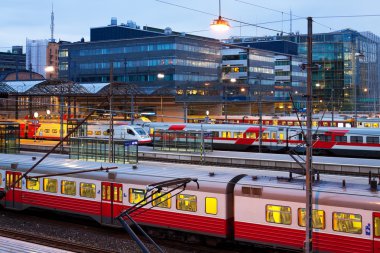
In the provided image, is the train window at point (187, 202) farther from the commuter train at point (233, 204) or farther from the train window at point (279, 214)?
the train window at point (279, 214)

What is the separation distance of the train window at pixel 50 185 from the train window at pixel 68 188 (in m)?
0.47

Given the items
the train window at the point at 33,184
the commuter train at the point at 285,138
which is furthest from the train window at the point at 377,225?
the commuter train at the point at 285,138

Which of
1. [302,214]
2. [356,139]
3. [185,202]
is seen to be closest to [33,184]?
[185,202]

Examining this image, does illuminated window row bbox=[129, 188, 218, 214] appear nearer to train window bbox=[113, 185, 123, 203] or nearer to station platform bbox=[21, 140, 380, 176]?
train window bbox=[113, 185, 123, 203]

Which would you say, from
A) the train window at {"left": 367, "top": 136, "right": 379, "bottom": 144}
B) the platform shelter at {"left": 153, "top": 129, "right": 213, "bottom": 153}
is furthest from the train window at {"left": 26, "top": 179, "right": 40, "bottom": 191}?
the train window at {"left": 367, "top": 136, "right": 379, "bottom": 144}

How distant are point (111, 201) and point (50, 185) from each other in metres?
3.83

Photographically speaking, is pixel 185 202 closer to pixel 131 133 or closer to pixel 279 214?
pixel 279 214

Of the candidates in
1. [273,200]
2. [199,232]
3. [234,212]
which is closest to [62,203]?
[199,232]

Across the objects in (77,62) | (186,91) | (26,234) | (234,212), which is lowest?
(26,234)

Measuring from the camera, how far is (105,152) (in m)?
33.6

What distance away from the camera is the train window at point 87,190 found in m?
20.3

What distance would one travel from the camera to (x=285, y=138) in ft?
149

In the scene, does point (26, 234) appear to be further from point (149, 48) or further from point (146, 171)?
point (149, 48)

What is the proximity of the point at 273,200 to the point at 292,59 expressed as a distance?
11303 cm
